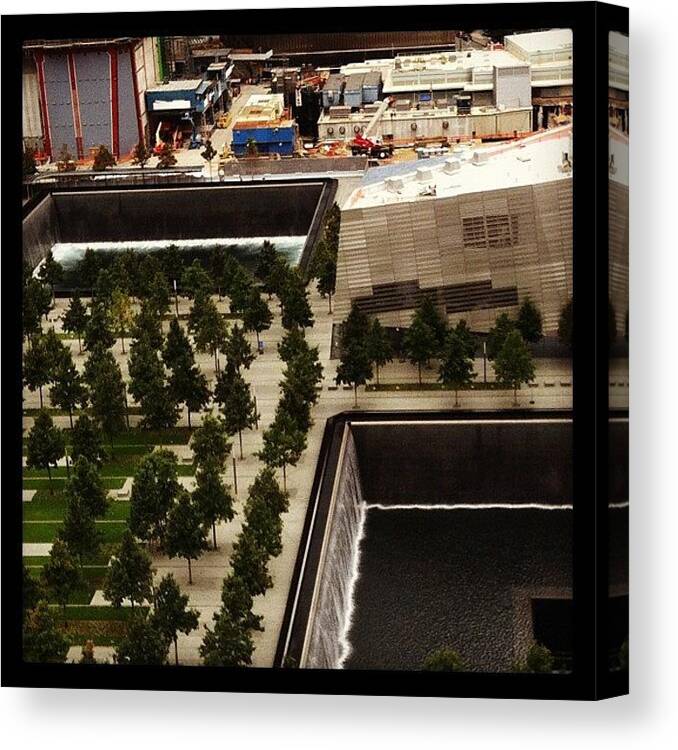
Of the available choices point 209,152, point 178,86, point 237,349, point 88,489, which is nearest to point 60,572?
point 88,489

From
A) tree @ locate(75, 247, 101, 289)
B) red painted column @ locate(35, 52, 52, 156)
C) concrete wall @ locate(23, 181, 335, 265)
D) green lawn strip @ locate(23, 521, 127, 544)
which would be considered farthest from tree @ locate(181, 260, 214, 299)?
green lawn strip @ locate(23, 521, 127, 544)

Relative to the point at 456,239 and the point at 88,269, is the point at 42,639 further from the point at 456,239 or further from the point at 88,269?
the point at 456,239

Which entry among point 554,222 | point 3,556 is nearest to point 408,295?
point 554,222

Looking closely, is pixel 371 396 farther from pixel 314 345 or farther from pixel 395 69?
pixel 395 69

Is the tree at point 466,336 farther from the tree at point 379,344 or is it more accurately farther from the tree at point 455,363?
the tree at point 379,344

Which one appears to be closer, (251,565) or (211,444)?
(251,565)

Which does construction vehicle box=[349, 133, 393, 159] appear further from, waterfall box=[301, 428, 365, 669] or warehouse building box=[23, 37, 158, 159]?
waterfall box=[301, 428, 365, 669]
